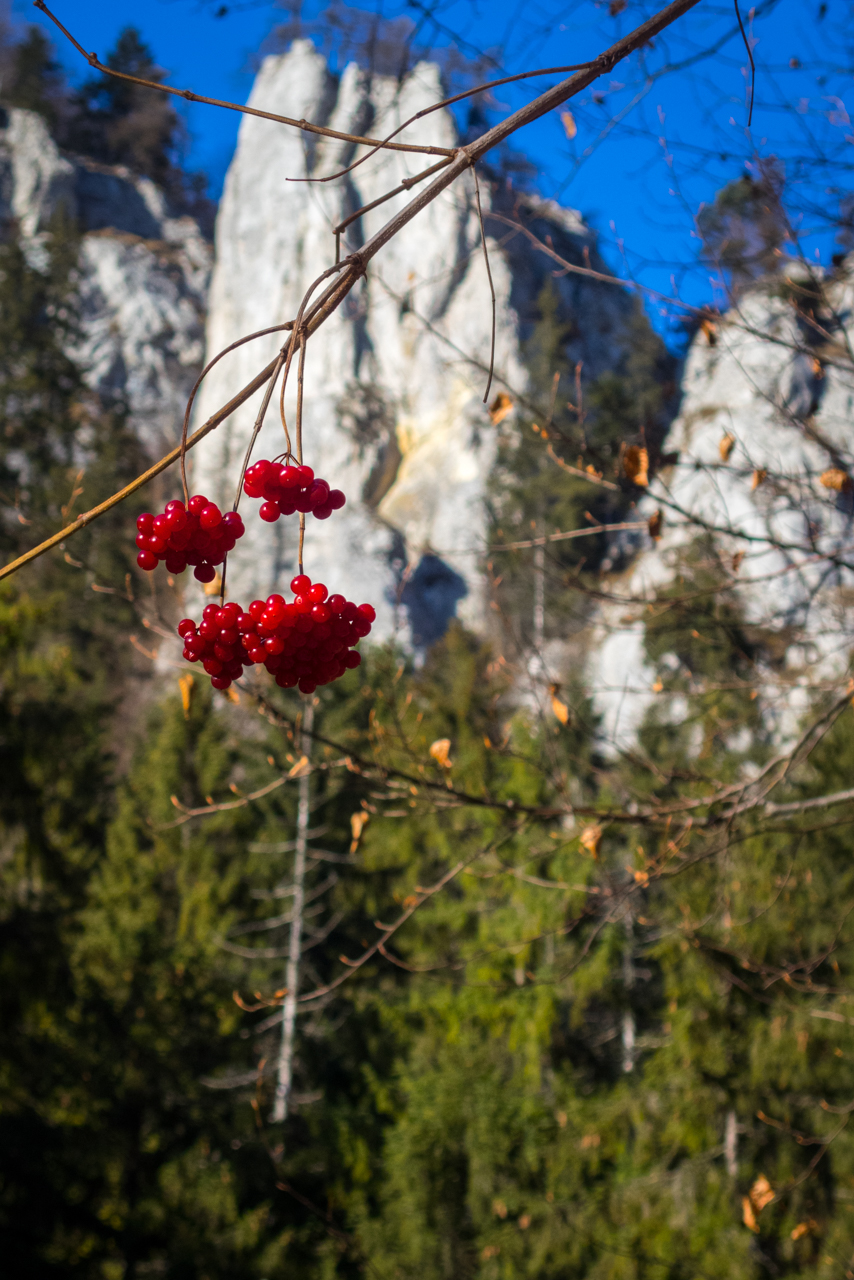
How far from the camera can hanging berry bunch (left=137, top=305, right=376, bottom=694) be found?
960 mm

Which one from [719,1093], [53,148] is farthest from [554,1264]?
[53,148]

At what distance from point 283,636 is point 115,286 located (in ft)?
117

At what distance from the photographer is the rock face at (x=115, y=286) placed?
31031mm

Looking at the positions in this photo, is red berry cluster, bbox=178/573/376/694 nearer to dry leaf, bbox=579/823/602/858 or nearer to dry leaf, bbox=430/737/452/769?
dry leaf, bbox=430/737/452/769

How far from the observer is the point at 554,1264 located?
8.80 metres

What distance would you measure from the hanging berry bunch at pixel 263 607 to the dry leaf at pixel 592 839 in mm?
1393

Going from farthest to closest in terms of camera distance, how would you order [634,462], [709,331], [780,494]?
[780,494] < [709,331] < [634,462]

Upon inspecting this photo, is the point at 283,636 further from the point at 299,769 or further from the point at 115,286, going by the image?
the point at 115,286

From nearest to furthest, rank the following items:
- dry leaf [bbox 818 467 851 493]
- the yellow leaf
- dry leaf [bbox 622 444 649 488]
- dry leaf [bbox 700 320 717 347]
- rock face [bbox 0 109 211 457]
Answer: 1. the yellow leaf
2. dry leaf [bbox 622 444 649 488]
3. dry leaf [bbox 818 467 851 493]
4. dry leaf [bbox 700 320 717 347]
5. rock face [bbox 0 109 211 457]

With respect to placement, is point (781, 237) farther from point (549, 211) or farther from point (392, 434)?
point (392, 434)

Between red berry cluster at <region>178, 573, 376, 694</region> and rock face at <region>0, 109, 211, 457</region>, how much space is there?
30550 millimetres

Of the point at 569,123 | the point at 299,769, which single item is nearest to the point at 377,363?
the point at 569,123

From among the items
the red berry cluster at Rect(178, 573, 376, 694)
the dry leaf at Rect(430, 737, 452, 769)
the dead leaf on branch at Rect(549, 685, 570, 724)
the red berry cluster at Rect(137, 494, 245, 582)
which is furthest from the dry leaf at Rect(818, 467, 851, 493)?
the red berry cluster at Rect(137, 494, 245, 582)

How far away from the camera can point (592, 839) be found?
2.26 metres
